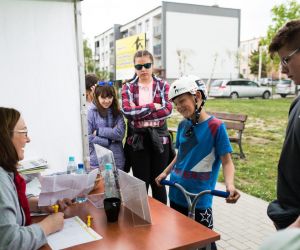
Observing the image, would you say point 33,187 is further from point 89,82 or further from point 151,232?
point 89,82

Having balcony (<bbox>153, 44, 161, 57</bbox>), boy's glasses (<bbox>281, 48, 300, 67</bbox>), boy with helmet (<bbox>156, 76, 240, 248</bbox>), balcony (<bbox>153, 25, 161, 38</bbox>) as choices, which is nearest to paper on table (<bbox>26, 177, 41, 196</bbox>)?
boy with helmet (<bbox>156, 76, 240, 248</bbox>)

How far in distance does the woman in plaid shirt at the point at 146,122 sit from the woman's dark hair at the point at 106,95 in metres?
0.12

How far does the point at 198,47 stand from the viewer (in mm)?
40531

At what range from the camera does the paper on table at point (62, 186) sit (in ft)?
6.73

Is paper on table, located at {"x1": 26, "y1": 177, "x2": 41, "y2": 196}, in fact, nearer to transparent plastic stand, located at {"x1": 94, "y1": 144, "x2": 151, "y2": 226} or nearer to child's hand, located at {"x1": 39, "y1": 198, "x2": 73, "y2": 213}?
child's hand, located at {"x1": 39, "y1": 198, "x2": 73, "y2": 213}

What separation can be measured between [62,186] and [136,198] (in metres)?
0.51

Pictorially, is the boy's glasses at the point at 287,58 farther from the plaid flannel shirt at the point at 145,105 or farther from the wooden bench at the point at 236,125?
the wooden bench at the point at 236,125

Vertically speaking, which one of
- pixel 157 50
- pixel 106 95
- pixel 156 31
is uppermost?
pixel 156 31

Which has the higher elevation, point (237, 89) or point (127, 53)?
point (127, 53)

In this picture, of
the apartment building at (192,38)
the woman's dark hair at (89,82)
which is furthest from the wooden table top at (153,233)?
the apartment building at (192,38)

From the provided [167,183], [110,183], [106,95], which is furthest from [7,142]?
[106,95]

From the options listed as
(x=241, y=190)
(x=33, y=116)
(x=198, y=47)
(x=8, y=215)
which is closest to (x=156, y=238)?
(x=8, y=215)

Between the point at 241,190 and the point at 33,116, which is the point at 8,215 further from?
the point at 241,190

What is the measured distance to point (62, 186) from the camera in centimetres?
212
